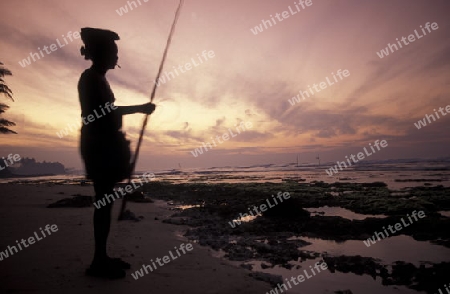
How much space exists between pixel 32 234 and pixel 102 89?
Answer: 3.99 metres

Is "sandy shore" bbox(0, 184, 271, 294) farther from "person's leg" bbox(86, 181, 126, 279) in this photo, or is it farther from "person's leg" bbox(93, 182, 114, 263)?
"person's leg" bbox(93, 182, 114, 263)

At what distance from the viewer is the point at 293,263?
5.33 m

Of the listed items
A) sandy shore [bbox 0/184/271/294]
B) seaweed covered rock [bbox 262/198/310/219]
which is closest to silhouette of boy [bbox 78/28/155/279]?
sandy shore [bbox 0/184/271/294]

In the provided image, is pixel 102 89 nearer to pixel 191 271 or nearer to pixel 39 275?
pixel 39 275

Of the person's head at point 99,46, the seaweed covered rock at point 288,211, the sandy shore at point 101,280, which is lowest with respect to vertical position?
the seaweed covered rock at point 288,211

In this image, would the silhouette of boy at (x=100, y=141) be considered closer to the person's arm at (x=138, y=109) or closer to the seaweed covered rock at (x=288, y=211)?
the person's arm at (x=138, y=109)

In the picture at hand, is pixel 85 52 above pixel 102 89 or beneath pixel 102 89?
above

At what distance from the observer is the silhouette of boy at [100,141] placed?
3387 mm

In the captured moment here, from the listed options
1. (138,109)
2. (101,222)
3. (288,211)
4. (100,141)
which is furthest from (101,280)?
(288,211)

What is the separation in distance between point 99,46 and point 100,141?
133 centimetres

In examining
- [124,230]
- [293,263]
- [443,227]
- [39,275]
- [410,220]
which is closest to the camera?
[39,275]

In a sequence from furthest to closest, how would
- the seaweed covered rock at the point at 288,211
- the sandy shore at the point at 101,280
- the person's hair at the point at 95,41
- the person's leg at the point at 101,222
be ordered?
the seaweed covered rock at the point at 288,211, the person's hair at the point at 95,41, the person's leg at the point at 101,222, the sandy shore at the point at 101,280

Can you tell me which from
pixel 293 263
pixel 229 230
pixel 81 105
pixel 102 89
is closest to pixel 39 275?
pixel 81 105

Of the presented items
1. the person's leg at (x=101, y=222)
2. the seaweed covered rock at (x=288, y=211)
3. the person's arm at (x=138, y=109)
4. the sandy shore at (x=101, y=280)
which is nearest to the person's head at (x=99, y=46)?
the person's arm at (x=138, y=109)
